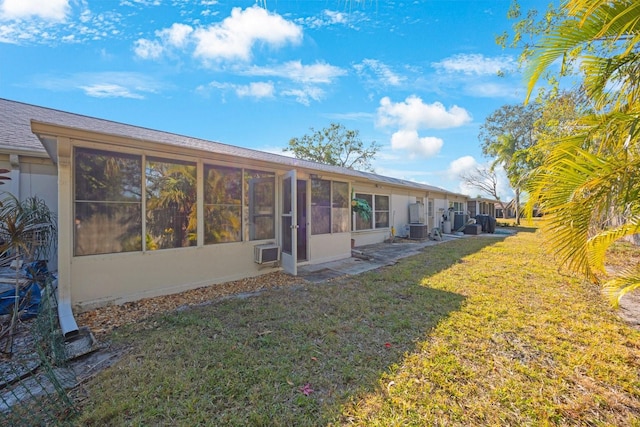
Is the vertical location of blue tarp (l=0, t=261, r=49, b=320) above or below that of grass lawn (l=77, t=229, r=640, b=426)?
above

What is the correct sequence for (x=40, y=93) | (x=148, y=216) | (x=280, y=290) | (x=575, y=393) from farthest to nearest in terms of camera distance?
(x=40, y=93) < (x=280, y=290) < (x=148, y=216) < (x=575, y=393)

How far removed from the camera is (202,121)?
12.9 m

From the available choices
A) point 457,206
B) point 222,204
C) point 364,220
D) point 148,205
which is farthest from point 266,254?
point 457,206

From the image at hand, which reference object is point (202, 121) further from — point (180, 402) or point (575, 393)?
point (575, 393)

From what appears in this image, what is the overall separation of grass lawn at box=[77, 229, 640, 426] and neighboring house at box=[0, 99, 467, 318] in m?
1.16

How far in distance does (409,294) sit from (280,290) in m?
2.42

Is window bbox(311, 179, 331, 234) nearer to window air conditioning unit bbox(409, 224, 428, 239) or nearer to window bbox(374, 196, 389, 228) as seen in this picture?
window bbox(374, 196, 389, 228)

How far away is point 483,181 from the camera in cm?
3428

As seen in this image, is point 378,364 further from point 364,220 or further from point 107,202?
point 364,220

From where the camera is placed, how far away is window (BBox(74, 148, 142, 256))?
3.96m

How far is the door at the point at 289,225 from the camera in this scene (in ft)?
19.1

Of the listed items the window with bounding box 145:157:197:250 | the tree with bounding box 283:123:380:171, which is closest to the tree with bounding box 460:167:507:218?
the tree with bounding box 283:123:380:171

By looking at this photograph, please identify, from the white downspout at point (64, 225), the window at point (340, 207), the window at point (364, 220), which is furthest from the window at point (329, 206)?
the white downspout at point (64, 225)

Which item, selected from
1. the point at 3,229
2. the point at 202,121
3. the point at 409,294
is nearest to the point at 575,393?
the point at 409,294
